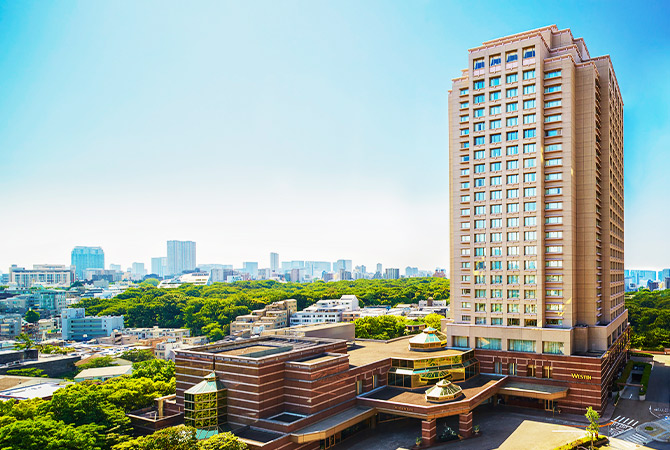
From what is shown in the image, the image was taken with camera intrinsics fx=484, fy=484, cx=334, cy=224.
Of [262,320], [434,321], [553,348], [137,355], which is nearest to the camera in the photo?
[553,348]

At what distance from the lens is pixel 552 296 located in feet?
229

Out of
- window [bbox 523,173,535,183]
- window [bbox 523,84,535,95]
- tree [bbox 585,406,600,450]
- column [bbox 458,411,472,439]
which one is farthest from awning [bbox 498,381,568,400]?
window [bbox 523,84,535,95]

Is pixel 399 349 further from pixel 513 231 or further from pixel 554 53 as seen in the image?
pixel 554 53

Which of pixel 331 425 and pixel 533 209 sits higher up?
pixel 533 209

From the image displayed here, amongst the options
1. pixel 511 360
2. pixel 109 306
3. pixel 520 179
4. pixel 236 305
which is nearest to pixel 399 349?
pixel 511 360

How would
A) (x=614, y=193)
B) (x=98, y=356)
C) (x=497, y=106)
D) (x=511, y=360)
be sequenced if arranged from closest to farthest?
(x=511, y=360) → (x=497, y=106) → (x=614, y=193) → (x=98, y=356)

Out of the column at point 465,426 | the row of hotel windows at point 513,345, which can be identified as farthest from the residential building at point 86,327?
the column at point 465,426

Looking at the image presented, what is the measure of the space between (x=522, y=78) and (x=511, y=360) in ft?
136

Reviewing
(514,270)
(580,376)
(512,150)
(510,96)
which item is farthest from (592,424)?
(510,96)

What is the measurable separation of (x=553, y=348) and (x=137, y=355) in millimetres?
93609

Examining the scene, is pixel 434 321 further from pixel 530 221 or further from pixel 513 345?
pixel 530 221

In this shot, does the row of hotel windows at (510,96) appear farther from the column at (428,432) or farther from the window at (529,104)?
the column at (428,432)

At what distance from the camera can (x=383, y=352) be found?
71.5 metres

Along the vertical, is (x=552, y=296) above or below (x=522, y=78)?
below
